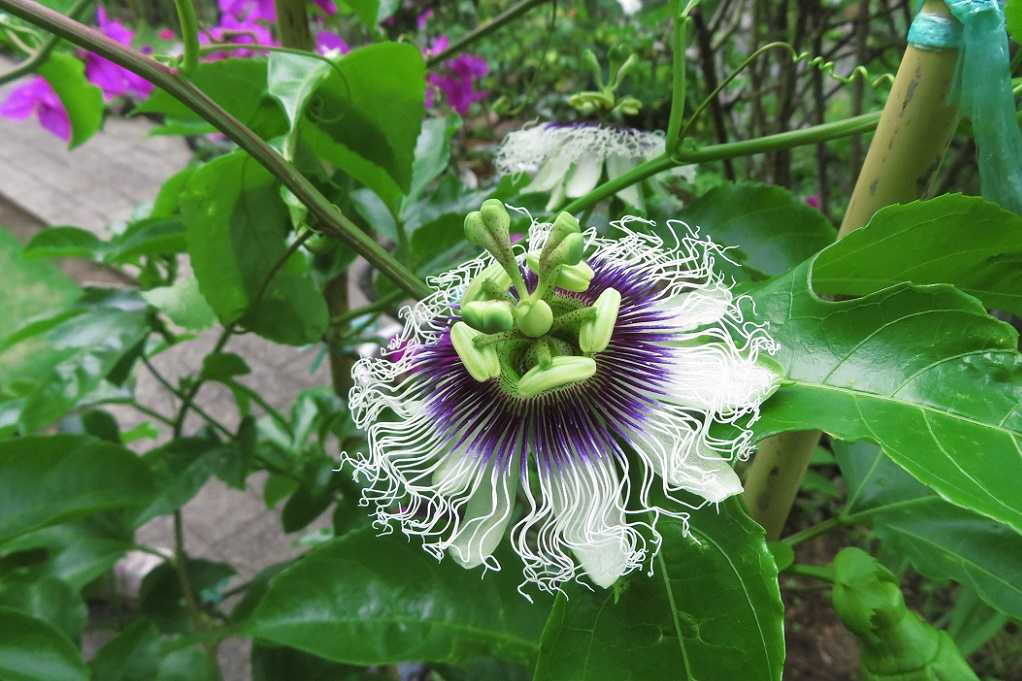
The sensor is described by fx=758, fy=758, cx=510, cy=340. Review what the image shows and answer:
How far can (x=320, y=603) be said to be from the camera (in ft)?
1.78

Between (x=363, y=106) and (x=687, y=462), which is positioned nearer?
(x=687, y=462)

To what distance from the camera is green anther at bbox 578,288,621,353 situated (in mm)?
402

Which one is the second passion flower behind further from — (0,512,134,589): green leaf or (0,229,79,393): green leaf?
(0,229,79,393): green leaf

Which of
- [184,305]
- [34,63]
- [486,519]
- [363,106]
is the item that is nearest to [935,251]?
[486,519]

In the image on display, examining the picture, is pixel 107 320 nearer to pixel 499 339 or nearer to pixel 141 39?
pixel 499 339

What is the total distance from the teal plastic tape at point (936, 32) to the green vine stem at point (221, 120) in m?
0.31

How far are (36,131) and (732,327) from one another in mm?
5055

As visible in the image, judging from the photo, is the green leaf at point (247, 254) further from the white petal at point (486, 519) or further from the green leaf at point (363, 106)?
the white petal at point (486, 519)

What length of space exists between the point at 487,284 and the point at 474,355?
0.05 metres

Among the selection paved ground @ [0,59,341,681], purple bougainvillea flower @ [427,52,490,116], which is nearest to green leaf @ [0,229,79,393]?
paved ground @ [0,59,341,681]

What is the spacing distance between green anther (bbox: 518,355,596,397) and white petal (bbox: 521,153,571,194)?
1.25 ft

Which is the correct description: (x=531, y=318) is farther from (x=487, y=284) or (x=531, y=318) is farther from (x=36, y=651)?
(x=36, y=651)

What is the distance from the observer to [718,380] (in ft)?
1.37

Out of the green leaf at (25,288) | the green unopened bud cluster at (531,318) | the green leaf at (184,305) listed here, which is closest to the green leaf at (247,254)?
the green leaf at (184,305)
